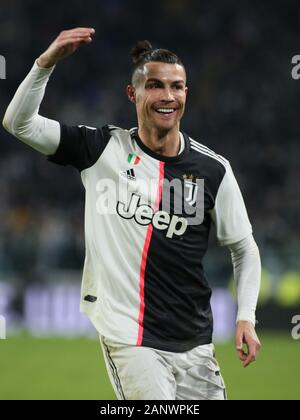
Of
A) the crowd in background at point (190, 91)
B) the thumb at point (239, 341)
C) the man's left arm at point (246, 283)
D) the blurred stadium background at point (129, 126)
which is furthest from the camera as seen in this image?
the crowd in background at point (190, 91)

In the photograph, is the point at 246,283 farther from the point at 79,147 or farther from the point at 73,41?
the point at 73,41

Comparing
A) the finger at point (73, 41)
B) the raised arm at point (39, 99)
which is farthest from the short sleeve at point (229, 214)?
the finger at point (73, 41)

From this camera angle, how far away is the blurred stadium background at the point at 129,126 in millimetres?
11539

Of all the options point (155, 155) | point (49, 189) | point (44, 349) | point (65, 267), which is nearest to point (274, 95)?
point (49, 189)

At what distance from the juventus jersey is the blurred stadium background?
→ 4589 mm

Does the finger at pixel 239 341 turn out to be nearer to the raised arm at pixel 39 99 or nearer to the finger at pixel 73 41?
the raised arm at pixel 39 99

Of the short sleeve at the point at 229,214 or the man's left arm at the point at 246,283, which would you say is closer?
the man's left arm at the point at 246,283

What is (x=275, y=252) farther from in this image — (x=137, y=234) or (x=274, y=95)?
(x=137, y=234)

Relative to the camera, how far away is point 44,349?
40.6 feet

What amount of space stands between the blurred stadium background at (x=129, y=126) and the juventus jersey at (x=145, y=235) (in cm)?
459

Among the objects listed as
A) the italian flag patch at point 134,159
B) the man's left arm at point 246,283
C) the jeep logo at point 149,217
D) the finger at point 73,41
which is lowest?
the man's left arm at point 246,283

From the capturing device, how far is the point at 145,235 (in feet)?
14.8

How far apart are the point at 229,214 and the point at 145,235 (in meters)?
0.49

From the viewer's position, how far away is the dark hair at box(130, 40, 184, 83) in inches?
184
